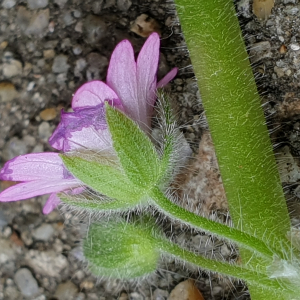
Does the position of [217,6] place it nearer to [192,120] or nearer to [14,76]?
[192,120]

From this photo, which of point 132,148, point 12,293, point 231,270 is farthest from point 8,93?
point 231,270

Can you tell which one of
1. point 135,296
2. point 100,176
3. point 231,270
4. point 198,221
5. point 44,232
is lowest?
point 135,296

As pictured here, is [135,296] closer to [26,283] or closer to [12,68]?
[26,283]

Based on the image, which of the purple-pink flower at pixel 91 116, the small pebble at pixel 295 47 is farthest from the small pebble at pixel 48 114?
the small pebble at pixel 295 47

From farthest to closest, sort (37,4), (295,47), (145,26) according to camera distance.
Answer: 1. (37,4)
2. (145,26)
3. (295,47)

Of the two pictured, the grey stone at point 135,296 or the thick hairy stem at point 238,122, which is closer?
the thick hairy stem at point 238,122

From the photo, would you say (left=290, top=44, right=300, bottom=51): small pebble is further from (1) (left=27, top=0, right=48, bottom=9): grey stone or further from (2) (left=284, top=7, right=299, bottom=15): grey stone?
(1) (left=27, top=0, right=48, bottom=9): grey stone

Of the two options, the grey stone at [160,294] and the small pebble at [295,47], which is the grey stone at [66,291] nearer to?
the grey stone at [160,294]
